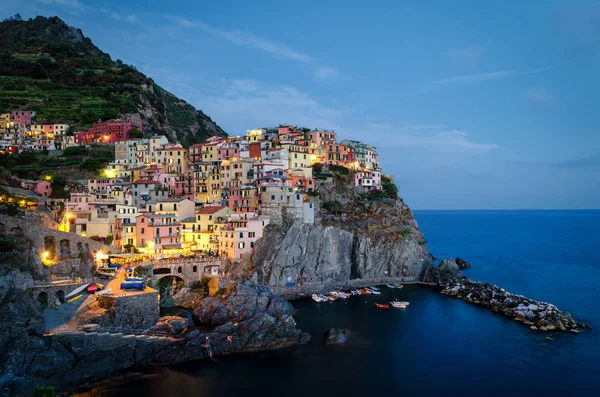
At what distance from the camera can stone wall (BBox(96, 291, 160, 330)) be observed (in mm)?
34894

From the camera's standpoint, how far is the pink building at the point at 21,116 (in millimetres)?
82312

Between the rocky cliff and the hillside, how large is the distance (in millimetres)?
43298

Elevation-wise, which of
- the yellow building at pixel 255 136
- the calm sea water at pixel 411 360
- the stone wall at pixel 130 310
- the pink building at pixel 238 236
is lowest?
the calm sea water at pixel 411 360

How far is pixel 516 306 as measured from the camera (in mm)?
48594

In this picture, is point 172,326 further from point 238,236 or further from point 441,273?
point 441,273

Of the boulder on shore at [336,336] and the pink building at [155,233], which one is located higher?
the pink building at [155,233]

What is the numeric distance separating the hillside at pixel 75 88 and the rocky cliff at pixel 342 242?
43.3 meters

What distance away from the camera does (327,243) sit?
57.6m

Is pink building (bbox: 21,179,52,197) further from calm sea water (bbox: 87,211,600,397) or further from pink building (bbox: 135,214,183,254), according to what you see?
calm sea water (bbox: 87,211,600,397)

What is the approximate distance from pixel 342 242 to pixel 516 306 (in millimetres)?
21765

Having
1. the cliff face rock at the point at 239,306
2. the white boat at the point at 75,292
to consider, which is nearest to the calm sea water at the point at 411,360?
the cliff face rock at the point at 239,306

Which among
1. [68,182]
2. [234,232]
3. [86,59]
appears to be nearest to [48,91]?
[86,59]

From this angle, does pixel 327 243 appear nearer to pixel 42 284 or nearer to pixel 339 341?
pixel 339 341

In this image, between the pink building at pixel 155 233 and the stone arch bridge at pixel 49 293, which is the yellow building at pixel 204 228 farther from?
the stone arch bridge at pixel 49 293
